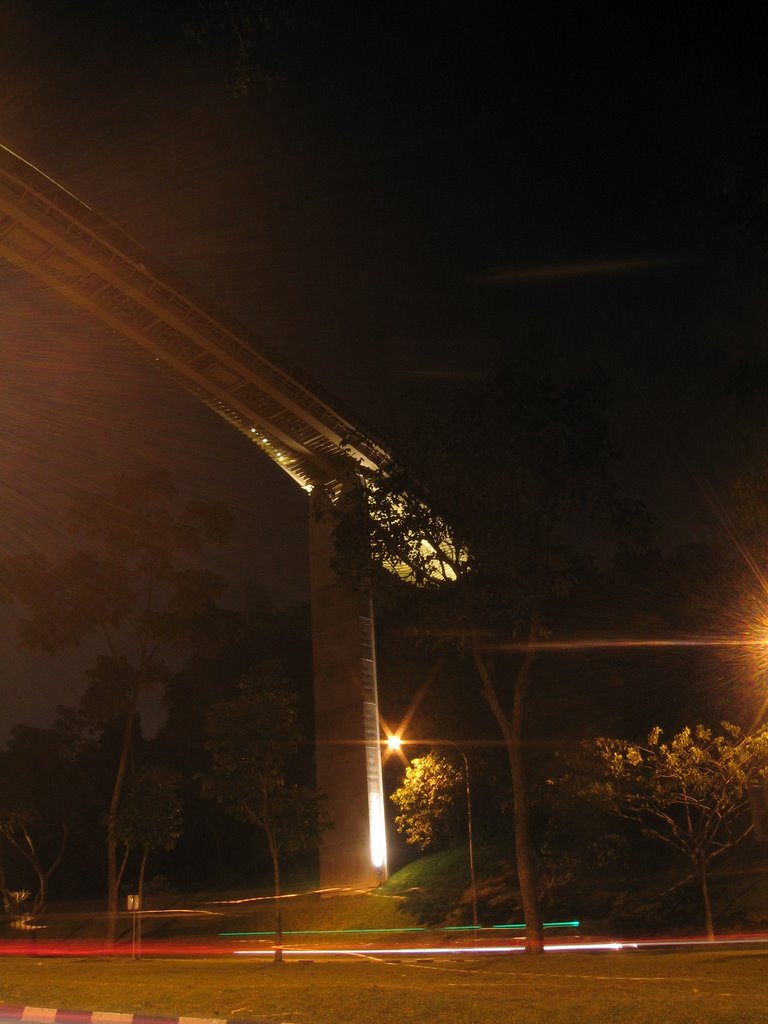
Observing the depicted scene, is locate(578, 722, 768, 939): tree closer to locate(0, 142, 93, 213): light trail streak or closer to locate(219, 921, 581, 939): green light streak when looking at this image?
locate(219, 921, 581, 939): green light streak

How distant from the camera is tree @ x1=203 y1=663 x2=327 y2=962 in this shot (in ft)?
86.1

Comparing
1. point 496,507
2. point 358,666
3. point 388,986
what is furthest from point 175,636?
point 388,986

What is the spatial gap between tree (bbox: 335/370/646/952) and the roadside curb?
45.1ft

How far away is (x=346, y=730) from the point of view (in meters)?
42.4

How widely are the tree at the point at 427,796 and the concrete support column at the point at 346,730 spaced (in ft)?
13.4

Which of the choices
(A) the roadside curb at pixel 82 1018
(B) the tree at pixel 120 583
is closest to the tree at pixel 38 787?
(B) the tree at pixel 120 583

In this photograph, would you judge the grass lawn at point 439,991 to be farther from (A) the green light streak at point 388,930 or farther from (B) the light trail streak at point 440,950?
(A) the green light streak at point 388,930

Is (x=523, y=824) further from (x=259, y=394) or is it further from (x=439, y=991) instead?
(x=259, y=394)

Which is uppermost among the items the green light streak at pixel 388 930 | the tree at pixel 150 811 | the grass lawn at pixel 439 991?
the tree at pixel 150 811

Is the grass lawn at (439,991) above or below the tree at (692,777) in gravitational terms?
below

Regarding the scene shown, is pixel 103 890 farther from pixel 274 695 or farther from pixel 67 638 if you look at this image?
pixel 274 695

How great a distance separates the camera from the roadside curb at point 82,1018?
34.3 feet

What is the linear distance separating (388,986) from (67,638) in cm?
3000

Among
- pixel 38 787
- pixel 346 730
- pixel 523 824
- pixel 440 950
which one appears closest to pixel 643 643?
pixel 346 730
